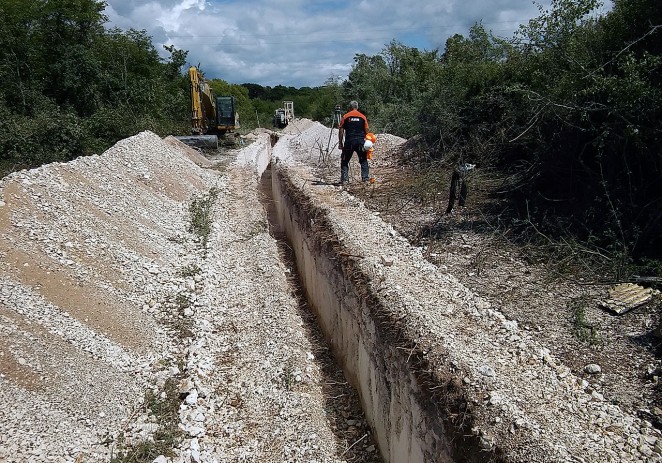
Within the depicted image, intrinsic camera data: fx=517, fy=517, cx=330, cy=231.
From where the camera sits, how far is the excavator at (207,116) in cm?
2067

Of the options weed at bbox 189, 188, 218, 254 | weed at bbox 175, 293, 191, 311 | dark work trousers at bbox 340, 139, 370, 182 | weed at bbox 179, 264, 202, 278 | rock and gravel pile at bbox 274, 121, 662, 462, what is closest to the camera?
rock and gravel pile at bbox 274, 121, 662, 462

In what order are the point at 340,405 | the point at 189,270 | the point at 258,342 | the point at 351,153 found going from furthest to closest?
the point at 351,153 < the point at 189,270 < the point at 258,342 < the point at 340,405

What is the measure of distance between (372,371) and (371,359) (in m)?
0.12

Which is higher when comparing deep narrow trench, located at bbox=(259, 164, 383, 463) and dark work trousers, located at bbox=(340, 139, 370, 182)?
dark work trousers, located at bbox=(340, 139, 370, 182)

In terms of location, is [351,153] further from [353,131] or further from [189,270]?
[189,270]

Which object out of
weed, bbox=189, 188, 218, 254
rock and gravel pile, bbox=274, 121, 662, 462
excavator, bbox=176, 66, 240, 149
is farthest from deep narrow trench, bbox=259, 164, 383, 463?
excavator, bbox=176, 66, 240, 149

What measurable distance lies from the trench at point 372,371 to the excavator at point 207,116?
12.9m

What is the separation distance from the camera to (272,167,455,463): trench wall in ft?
12.9

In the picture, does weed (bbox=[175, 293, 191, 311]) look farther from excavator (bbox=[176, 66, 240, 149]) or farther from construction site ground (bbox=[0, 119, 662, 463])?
excavator (bbox=[176, 66, 240, 149])

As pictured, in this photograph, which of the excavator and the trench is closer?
the trench

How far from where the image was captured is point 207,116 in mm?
23625

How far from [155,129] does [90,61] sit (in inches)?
226

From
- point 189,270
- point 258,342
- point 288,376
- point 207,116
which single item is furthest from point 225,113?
point 288,376

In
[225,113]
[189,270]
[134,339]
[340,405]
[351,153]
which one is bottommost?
[340,405]
